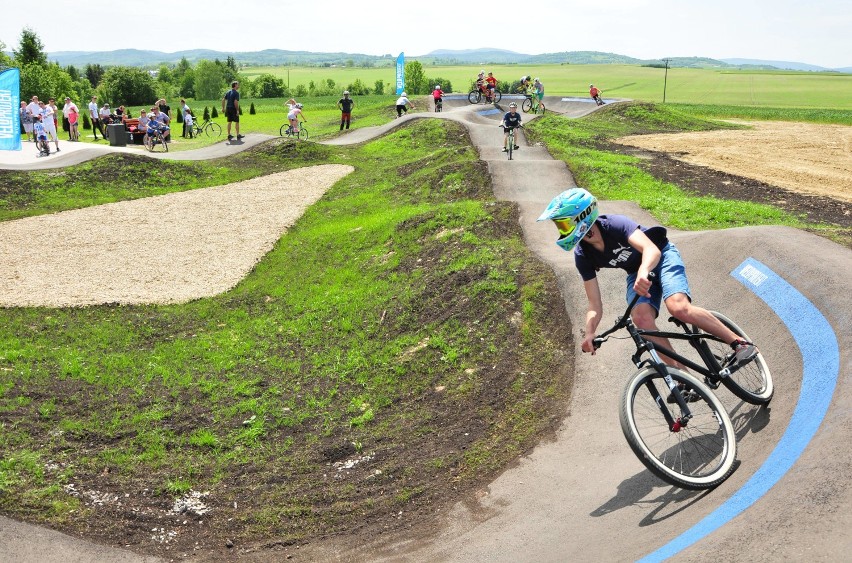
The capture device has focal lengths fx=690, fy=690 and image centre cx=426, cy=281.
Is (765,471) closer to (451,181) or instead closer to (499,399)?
(499,399)

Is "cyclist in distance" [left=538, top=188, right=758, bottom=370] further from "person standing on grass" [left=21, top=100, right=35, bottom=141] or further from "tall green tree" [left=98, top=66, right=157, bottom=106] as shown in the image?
"tall green tree" [left=98, top=66, right=157, bottom=106]

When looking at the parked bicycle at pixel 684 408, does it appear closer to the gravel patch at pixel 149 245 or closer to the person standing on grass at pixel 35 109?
the gravel patch at pixel 149 245

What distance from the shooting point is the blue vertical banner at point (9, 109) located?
97.8 feet

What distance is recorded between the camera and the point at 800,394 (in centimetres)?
767

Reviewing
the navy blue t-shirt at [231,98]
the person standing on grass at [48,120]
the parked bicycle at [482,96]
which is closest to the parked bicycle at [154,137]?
the person standing on grass at [48,120]

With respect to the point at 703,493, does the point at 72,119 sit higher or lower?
higher

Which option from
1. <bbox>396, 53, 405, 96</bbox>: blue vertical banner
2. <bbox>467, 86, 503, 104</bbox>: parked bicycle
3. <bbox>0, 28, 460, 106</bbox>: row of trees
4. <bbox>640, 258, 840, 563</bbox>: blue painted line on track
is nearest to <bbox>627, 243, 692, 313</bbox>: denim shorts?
<bbox>640, 258, 840, 563</bbox>: blue painted line on track

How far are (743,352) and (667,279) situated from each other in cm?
108

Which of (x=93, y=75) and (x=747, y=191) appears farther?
A: (x=93, y=75)

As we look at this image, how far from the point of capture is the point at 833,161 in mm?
30922

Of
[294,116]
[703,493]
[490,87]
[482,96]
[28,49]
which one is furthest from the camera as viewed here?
[28,49]

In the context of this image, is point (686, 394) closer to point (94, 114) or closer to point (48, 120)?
point (48, 120)

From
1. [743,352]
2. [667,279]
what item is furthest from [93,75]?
[743,352]

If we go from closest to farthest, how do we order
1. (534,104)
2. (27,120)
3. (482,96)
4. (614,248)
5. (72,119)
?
1. (614,248)
2. (27,120)
3. (72,119)
4. (534,104)
5. (482,96)
